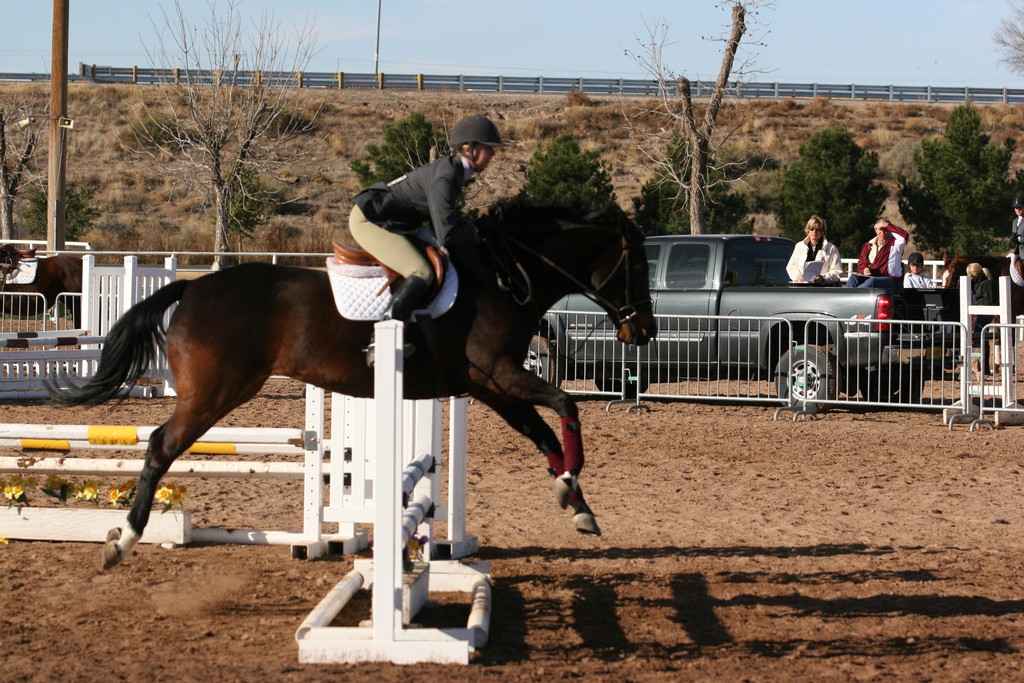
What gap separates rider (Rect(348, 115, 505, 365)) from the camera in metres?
5.43

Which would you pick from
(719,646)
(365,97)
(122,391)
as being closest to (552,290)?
(719,646)

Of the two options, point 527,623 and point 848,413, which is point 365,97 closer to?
point 848,413

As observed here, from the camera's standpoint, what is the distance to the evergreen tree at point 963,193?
1196 inches

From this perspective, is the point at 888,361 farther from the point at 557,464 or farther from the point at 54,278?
the point at 54,278

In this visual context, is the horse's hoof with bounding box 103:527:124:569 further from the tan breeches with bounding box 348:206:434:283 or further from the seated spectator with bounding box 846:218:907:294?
the seated spectator with bounding box 846:218:907:294

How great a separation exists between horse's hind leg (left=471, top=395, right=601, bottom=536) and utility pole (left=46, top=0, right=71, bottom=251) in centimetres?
1578

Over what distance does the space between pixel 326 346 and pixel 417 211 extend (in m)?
0.84

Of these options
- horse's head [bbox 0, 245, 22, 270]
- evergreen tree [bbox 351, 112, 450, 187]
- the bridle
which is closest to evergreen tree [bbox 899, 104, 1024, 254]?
evergreen tree [bbox 351, 112, 450, 187]

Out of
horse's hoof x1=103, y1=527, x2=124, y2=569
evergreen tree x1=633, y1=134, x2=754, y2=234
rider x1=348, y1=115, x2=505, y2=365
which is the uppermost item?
evergreen tree x1=633, y1=134, x2=754, y2=234

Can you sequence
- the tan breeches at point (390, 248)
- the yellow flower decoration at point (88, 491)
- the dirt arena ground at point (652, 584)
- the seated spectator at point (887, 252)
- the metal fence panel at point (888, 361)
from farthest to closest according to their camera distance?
1. the seated spectator at point (887, 252)
2. the metal fence panel at point (888, 361)
3. the yellow flower decoration at point (88, 491)
4. the tan breeches at point (390, 248)
5. the dirt arena ground at point (652, 584)

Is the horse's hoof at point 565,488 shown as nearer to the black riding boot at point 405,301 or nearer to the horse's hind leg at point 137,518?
the black riding boot at point 405,301

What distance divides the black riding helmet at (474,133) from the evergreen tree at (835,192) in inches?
1032

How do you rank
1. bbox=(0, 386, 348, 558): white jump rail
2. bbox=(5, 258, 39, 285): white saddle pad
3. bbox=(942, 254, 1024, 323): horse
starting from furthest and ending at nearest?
bbox=(5, 258, 39, 285): white saddle pad → bbox=(942, 254, 1024, 323): horse → bbox=(0, 386, 348, 558): white jump rail

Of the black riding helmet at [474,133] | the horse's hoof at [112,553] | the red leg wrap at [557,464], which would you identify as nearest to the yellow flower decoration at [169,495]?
the horse's hoof at [112,553]
